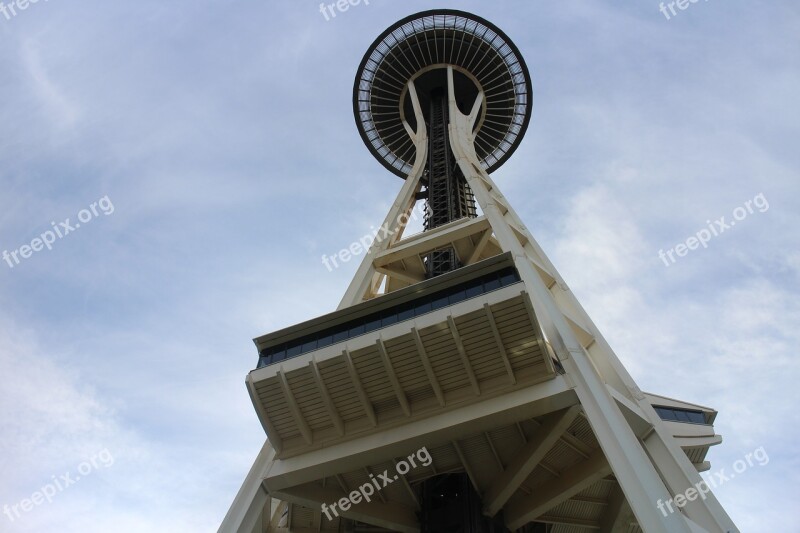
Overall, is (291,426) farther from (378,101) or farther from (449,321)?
(378,101)

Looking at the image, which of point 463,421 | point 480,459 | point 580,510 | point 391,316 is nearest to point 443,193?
point 391,316

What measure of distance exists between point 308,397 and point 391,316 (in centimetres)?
355

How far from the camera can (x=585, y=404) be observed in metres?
16.9

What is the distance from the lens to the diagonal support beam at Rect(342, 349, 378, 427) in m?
18.9

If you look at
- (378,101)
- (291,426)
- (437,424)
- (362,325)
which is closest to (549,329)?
(437,424)

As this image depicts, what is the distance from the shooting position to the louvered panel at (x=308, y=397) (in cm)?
1933

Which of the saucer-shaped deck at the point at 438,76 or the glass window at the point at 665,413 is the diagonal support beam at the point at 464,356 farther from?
the saucer-shaped deck at the point at 438,76

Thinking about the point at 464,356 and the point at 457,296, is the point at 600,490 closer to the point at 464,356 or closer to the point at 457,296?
the point at 464,356

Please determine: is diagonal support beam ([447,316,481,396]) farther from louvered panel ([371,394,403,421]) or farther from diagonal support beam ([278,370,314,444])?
diagonal support beam ([278,370,314,444])

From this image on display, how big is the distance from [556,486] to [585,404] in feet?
17.6

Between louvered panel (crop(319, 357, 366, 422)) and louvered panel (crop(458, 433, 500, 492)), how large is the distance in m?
3.87

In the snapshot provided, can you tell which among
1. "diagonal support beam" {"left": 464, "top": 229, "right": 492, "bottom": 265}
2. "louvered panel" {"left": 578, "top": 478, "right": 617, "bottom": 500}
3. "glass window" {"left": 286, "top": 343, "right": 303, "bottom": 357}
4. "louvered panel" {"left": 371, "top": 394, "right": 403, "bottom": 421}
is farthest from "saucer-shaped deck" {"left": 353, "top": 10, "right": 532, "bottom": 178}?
"louvered panel" {"left": 371, "top": 394, "right": 403, "bottom": 421}

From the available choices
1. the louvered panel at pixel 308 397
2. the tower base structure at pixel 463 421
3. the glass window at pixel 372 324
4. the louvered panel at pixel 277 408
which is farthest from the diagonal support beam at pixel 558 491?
the louvered panel at pixel 277 408

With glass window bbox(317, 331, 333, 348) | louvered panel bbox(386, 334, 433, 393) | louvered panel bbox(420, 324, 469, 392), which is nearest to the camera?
louvered panel bbox(420, 324, 469, 392)
